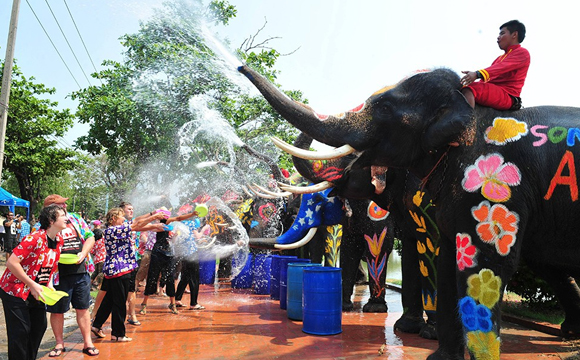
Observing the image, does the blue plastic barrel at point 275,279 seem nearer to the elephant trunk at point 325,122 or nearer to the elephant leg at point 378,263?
the elephant leg at point 378,263

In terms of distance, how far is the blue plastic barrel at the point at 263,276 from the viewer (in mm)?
10430

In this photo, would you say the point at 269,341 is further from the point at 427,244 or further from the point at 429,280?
A: the point at 427,244

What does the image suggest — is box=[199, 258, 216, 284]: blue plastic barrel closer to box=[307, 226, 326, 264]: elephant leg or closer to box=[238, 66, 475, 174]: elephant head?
box=[307, 226, 326, 264]: elephant leg

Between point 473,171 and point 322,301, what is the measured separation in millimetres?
3201

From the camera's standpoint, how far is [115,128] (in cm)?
1433

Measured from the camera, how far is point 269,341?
18.8 feet

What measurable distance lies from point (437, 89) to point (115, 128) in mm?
12598

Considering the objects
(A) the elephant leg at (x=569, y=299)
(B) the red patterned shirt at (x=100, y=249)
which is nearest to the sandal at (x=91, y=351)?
(B) the red patterned shirt at (x=100, y=249)

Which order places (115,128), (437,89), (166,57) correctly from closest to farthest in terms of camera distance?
(437,89) < (166,57) < (115,128)

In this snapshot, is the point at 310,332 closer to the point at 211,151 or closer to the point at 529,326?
the point at 529,326

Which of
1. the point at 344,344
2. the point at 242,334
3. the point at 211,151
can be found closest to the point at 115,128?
the point at 211,151

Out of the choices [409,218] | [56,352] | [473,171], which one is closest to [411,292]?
[409,218]

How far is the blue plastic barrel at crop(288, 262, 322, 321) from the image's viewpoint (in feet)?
23.2

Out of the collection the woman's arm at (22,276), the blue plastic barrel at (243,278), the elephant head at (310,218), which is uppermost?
the elephant head at (310,218)
